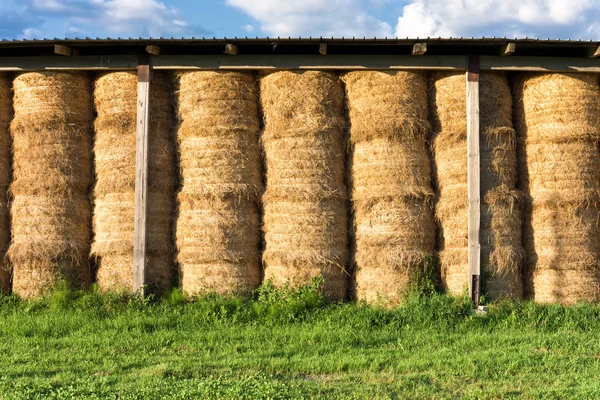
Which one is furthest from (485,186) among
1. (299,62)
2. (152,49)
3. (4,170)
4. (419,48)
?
(4,170)

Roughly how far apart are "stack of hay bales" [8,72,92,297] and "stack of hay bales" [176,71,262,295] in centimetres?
169

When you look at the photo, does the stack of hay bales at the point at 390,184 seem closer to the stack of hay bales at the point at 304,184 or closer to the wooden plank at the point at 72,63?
the stack of hay bales at the point at 304,184

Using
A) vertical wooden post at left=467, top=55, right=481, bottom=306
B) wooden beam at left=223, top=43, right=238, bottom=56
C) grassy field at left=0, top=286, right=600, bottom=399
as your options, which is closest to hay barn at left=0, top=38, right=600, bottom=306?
vertical wooden post at left=467, top=55, right=481, bottom=306

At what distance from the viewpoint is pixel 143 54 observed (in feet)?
31.9

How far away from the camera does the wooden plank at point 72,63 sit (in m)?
9.79

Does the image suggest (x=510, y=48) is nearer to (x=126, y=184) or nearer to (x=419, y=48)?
(x=419, y=48)

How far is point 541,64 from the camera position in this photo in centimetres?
960

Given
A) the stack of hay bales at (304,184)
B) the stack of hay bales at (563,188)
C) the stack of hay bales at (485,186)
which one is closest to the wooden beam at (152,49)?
the stack of hay bales at (304,184)

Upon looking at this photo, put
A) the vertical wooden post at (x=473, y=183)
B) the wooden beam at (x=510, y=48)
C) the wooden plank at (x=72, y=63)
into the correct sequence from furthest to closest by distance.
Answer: the wooden plank at (x=72, y=63) < the wooden beam at (x=510, y=48) < the vertical wooden post at (x=473, y=183)

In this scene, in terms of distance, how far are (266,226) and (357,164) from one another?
178 centimetres

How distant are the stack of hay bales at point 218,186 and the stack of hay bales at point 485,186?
299cm

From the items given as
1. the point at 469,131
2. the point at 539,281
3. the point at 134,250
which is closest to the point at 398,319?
the point at 539,281

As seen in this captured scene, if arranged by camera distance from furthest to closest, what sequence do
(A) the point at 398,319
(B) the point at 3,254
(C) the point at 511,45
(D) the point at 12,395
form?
(B) the point at 3,254
(C) the point at 511,45
(A) the point at 398,319
(D) the point at 12,395

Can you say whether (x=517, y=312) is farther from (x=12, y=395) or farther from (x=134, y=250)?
(x=12, y=395)
